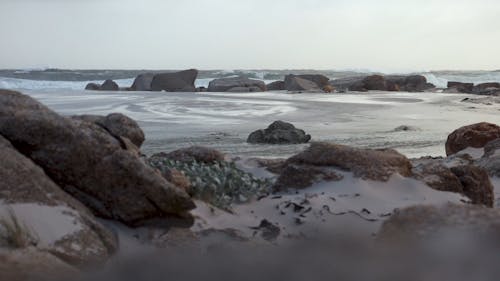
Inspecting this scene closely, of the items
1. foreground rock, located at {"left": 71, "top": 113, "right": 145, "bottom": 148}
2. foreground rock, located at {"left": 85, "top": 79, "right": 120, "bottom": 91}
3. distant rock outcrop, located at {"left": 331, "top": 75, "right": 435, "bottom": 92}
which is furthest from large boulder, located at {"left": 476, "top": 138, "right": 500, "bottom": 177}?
foreground rock, located at {"left": 85, "top": 79, "right": 120, "bottom": 91}

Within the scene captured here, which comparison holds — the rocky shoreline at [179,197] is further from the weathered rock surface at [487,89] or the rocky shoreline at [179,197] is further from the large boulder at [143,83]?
the large boulder at [143,83]

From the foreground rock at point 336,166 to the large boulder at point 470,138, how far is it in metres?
3.60

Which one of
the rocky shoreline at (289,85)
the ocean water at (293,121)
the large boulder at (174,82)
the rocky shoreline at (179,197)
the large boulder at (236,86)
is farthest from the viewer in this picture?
the large boulder at (174,82)

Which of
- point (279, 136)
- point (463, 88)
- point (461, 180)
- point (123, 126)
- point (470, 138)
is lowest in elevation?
point (463, 88)

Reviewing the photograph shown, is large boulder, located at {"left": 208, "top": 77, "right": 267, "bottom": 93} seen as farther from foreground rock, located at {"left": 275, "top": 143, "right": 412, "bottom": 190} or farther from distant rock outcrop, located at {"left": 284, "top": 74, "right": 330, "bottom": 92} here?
foreground rock, located at {"left": 275, "top": 143, "right": 412, "bottom": 190}

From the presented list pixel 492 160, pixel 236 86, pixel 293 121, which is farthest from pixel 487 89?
pixel 492 160

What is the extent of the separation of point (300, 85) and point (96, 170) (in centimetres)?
2400

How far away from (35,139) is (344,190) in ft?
6.58

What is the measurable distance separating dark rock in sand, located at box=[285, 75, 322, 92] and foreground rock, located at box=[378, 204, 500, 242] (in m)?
22.9

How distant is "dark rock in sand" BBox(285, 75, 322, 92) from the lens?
26.8 meters

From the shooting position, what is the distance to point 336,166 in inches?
173

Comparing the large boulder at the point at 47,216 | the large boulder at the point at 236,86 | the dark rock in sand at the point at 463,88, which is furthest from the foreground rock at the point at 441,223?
the dark rock in sand at the point at 463,88

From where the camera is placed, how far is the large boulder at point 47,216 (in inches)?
111

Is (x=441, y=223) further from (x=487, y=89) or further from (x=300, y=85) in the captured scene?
(x=487, y=89)
